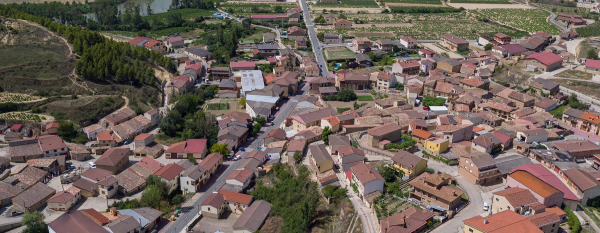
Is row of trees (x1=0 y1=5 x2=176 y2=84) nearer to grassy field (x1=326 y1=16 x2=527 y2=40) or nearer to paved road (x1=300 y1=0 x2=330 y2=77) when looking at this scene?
paved road (x1=300 y1=0 x2=330 y2=77)

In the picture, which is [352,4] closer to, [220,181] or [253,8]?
[253,8]

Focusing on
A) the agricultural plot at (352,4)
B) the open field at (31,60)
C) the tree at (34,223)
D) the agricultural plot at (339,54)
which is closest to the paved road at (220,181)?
the tree at (34,223)

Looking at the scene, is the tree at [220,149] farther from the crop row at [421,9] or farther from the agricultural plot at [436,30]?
the crop row at [421,9]

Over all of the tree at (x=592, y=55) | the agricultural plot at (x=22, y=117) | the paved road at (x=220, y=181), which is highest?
the agricultural plot at (x=22, y=117)

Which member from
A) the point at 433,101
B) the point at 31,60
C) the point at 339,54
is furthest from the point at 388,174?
the point at 31,60

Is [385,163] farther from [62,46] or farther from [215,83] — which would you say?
[62,46]

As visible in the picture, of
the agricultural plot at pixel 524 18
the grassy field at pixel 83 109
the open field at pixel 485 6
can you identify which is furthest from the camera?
the open field at pixel 485 6

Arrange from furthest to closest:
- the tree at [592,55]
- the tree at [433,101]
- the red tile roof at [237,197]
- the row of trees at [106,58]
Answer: the tree at [592,55] → the row of trees at [106,58] → the tree at [433,101] → the red tile roof at [237,197]
